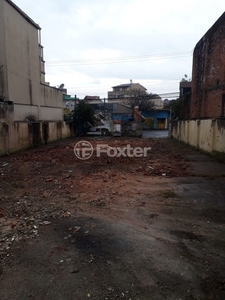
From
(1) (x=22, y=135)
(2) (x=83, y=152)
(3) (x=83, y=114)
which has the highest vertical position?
(3) (x=83, y=114)

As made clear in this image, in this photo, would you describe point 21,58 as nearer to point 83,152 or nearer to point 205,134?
point 83,152

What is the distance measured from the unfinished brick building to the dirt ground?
7.48m

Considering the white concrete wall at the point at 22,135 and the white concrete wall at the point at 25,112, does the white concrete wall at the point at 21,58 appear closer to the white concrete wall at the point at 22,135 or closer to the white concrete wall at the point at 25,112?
the white concrete wall at the point at 25,112

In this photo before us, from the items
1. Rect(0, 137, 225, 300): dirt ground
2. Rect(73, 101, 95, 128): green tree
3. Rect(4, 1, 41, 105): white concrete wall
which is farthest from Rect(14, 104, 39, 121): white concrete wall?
Rect(0, 137, 225, 300): dirt ground

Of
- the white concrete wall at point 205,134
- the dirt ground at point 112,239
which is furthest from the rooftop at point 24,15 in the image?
the white concrete wall at point 205,134

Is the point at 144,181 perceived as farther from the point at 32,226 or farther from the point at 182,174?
the point at 32,226

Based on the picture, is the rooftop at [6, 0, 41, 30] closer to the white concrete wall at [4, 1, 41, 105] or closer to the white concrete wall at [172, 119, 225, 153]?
the white concrete wall at [4, 1, 41, 105]

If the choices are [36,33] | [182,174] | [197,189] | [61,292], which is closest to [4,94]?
[36,33]

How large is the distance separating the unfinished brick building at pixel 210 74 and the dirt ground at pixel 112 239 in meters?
7.48

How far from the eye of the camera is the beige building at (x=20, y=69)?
1212 centimetres

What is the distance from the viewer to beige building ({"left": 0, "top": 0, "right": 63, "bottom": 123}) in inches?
477

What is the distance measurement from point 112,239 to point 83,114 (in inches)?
828

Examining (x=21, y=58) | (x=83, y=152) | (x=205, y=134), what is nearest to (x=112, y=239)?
(x=83, y=152)

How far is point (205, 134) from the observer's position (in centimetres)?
1132
